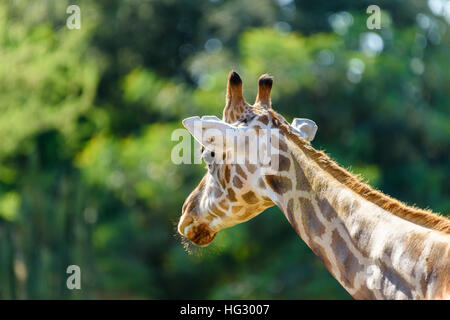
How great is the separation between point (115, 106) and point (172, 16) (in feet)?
15.3

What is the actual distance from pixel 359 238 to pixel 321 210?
0.94 ft

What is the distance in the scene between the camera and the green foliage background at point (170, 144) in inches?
709

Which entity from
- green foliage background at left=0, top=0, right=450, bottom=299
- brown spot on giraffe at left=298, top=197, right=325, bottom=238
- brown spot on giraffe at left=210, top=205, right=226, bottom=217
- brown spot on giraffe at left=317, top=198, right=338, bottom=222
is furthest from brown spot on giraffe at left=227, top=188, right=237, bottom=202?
green foliage background at left=0, top=0, right=450, bottom=299

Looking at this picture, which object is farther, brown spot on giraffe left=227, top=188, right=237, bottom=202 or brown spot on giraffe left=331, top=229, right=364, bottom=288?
brown spot on giraffe left=227, top=188, right=237, bottom=202

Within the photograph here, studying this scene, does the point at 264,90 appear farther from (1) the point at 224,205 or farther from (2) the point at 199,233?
(2) the point at 199,233

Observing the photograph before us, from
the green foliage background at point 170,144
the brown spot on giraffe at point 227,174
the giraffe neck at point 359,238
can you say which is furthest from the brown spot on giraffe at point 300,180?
the green foliage background at point 170,144

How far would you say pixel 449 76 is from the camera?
21297 mm

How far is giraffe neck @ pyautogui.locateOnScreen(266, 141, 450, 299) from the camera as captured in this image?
3.24 m

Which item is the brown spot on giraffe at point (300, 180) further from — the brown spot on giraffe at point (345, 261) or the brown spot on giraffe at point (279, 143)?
the brown spot on giraffe at point (345, 261)

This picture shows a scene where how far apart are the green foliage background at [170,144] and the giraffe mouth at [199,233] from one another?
12.2m

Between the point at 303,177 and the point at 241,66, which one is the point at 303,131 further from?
the point at 241,66

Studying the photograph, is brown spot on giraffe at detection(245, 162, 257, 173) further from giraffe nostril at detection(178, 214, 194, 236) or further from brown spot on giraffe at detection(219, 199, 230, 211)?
giraffe nostril at detection(178, 214, 194, 236)
